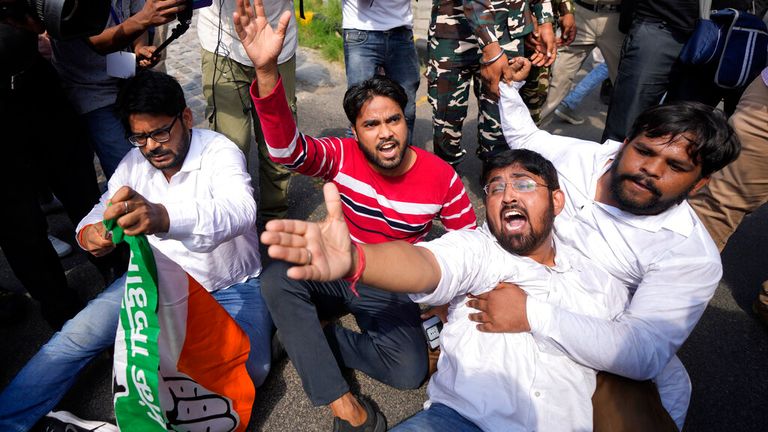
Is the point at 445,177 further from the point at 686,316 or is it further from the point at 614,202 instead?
the point at 686,316

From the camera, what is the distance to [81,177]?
8.94ft

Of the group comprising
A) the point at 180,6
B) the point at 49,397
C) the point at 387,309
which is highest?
the point at 180,6

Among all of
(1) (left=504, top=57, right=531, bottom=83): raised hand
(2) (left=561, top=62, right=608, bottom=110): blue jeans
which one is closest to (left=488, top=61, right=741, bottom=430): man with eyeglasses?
(1) (left=504, top=57, right=531, bottom=83): raised hand

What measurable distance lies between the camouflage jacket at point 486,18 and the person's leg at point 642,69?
0.56m

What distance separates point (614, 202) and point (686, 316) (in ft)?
1.83

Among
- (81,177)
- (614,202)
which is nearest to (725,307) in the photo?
(614,202)

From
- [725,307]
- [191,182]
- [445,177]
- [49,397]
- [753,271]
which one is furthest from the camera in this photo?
[753,271]

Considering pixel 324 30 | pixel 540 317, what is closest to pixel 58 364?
pixel 540 317

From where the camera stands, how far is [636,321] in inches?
70.2

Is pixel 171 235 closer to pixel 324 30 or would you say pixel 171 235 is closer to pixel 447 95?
pixel 447 95

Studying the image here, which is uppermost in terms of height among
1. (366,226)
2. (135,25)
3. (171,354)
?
(135,25)

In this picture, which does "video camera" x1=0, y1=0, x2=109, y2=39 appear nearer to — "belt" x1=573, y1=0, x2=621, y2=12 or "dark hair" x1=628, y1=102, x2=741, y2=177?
"dark hair" x1=628, y1=102, x2=741, y2=177

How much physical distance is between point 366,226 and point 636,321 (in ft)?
4.17

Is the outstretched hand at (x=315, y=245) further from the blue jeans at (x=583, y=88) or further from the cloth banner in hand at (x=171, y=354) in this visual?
the blue jeans at (x=583, y=88)
